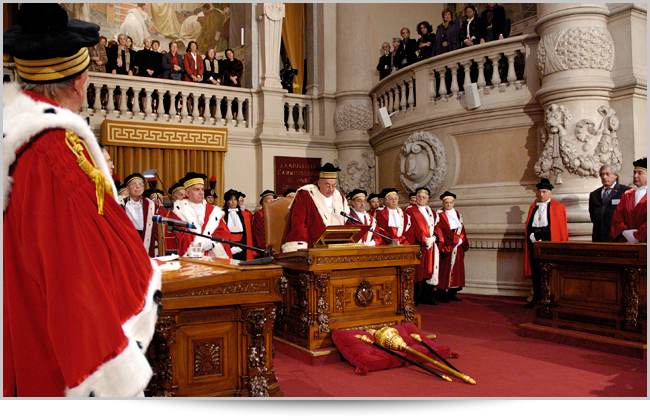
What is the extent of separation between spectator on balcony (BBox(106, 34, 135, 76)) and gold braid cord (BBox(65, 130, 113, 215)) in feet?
31.5

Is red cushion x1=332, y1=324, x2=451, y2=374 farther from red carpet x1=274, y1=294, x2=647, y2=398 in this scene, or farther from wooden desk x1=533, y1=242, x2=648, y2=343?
wooden desk x1=533, y1=242, x2=648, y2=343

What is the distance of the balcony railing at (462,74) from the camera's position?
8.12 meters

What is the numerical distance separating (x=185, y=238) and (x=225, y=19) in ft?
34.4

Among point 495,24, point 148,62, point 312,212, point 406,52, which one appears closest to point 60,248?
point 312,212

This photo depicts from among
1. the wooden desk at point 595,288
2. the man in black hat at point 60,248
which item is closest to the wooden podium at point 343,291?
the wooden desk at point 595,288

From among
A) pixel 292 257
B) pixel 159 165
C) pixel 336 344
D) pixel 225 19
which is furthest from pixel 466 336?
pixel 225 19

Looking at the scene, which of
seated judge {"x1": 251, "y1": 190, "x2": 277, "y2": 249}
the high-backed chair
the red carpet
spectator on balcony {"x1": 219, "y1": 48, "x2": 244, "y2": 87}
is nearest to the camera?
the red carpet

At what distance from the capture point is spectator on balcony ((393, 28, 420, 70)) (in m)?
10.4

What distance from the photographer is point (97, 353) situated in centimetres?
140

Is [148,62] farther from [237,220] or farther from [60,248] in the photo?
[60,248]

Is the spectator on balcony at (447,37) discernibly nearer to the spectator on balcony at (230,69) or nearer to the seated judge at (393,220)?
the seated judge at (393,220)

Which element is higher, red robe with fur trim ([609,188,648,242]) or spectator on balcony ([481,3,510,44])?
spectator on balcony ([481,3,510,44])

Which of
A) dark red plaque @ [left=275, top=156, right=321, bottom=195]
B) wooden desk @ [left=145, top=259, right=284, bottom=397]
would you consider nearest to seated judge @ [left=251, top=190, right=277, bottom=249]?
dark red plaque @ [left=275, top=156, right=321, bottom=195]

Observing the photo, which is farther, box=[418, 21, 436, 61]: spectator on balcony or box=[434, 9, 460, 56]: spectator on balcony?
box=[418, 21, 436, 61]: spectator on balcony
